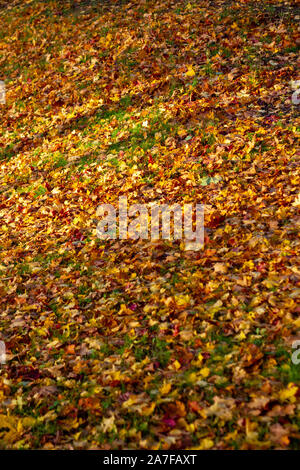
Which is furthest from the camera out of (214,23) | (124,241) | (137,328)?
(214,23)

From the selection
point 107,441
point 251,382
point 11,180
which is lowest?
point 107,441

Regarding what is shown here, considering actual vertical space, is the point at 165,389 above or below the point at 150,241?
below

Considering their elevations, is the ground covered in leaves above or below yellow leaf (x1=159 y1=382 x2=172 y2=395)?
above

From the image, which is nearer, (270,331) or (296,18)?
(270,331)

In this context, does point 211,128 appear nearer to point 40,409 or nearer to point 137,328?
point 137,328

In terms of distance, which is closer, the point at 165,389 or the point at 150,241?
the point at 165,389

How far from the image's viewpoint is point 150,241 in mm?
6180

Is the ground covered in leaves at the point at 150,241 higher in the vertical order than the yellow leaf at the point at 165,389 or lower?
higher

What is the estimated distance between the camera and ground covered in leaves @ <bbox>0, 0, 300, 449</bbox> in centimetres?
381

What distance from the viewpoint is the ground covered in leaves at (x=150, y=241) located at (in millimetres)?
3807

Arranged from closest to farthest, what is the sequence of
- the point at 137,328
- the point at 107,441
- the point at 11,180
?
the point at 107,441 < the point at 137,328 < the point at 11,180

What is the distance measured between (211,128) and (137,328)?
180 inches

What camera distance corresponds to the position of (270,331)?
13.9 ft

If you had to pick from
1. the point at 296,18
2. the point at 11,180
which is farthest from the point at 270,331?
the point at 296,18
